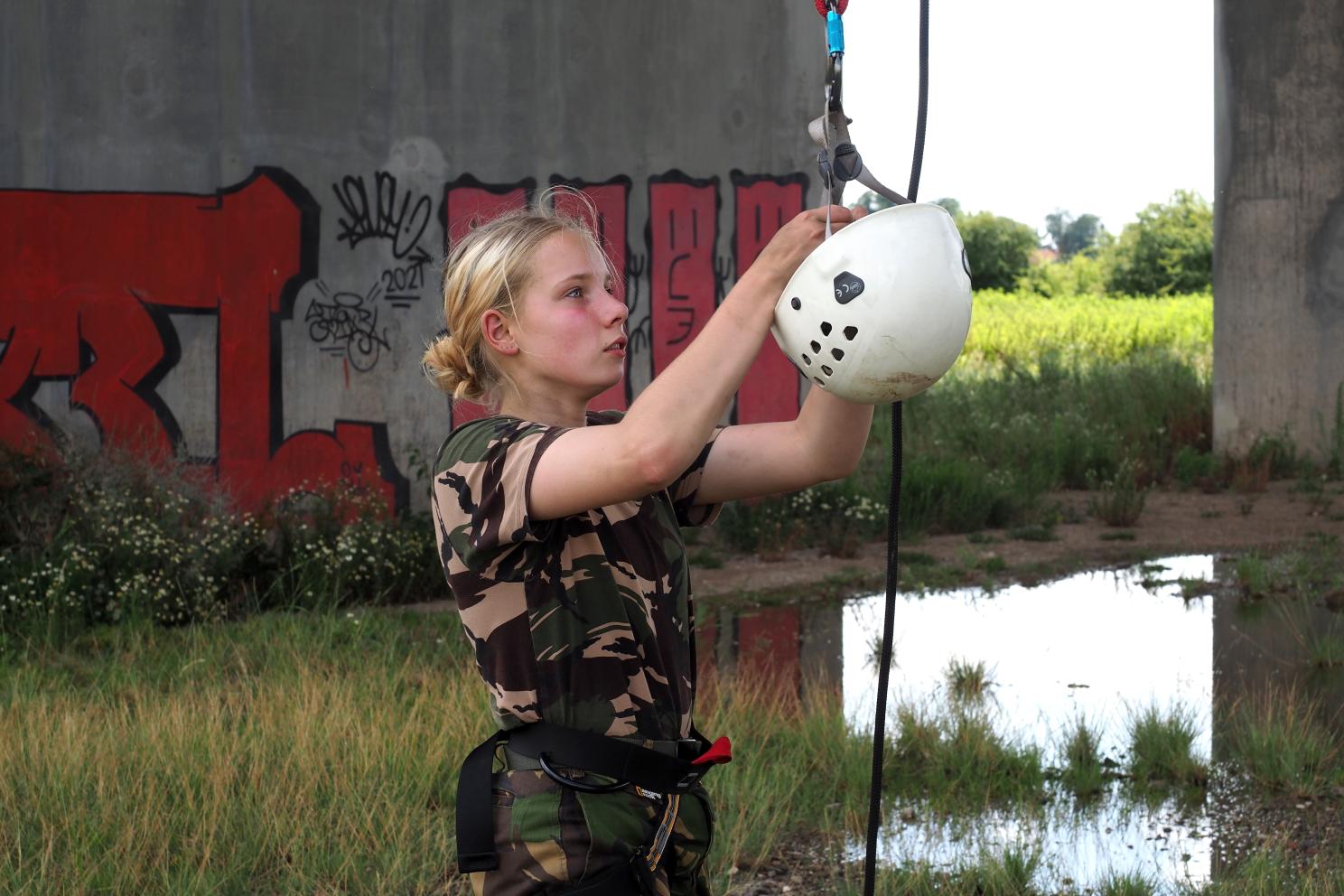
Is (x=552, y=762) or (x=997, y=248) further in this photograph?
(x=997, y=248)

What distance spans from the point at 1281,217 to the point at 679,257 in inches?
233

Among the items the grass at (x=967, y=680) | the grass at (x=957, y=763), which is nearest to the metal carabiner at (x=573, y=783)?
the grass at (x=957, y=763)

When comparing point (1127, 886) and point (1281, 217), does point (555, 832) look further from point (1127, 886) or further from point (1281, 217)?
point (1281, 217)

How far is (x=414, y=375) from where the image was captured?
10414 millimetres

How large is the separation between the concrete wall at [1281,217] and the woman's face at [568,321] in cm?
1234

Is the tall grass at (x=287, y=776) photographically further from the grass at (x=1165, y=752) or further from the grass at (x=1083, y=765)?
the grass at (x=1165, y=752)

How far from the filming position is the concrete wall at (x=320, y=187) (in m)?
9.58

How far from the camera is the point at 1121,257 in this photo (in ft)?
168

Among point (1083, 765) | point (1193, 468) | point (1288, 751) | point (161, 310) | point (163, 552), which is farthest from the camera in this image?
point (1193, 468)

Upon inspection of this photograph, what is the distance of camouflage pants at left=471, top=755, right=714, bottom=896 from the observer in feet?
7.47

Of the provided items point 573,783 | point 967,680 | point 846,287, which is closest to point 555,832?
point 573,783

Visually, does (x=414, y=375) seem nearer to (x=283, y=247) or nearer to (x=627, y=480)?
(x=283, y=247)

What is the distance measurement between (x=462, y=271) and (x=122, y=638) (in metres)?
5.49

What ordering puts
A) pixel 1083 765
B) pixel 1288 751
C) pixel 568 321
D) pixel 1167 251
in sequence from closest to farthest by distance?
pixel 568 321
pixel 1288 751
pixel 1083 765
pixel 1167 251
